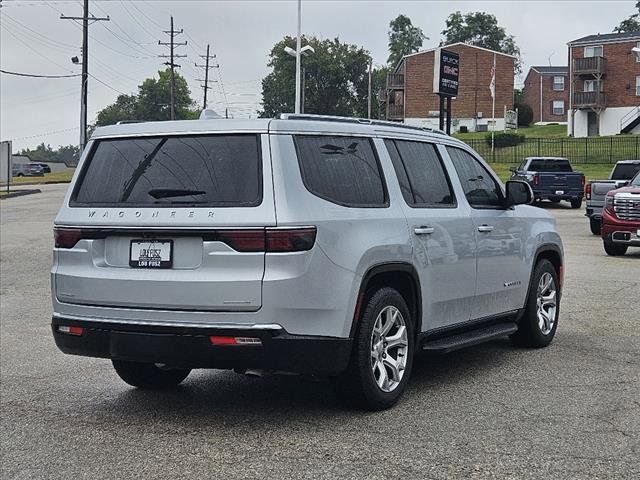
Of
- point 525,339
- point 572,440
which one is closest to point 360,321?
point 572,440

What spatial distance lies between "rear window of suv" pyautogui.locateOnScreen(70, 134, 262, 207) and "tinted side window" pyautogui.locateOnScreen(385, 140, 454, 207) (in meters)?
1.41

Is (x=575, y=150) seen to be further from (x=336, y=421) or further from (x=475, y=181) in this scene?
(x=336, y=421)

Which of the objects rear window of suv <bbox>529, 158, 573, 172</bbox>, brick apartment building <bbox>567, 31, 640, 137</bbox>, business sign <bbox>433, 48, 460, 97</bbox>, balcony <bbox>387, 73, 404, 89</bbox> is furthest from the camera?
balcony <bbox>387, 73, 404, 89</bbox>

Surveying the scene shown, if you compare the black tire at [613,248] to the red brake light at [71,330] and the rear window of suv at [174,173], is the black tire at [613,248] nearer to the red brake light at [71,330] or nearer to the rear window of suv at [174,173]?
the rear window of suv at [174,173]

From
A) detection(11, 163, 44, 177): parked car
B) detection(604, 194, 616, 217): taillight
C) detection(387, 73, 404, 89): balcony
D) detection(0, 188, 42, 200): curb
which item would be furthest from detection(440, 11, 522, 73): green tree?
detection(604, 194, 616, 217): taillight

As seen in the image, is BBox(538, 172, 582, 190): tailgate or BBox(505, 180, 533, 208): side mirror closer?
BBox(505, 180, 533, 208): side mirror

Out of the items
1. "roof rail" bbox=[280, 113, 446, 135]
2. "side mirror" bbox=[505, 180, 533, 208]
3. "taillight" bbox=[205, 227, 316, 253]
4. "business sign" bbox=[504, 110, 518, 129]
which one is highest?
"business sign" bbox=[504, 110, 518, 129]

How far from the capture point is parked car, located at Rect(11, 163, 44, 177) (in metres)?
86.1

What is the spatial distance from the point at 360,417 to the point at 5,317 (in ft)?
21.7

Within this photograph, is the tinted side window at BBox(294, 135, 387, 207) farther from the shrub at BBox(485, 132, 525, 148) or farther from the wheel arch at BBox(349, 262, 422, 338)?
the shrub at BBox(485, 132, 525, 148)

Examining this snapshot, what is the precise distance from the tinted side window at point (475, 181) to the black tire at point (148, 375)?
2.63m

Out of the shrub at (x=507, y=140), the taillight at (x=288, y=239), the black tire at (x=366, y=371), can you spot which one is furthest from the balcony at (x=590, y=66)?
the taillight at (x=288, y=239)

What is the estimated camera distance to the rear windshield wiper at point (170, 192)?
607cm

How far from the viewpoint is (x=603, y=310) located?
1134cm
